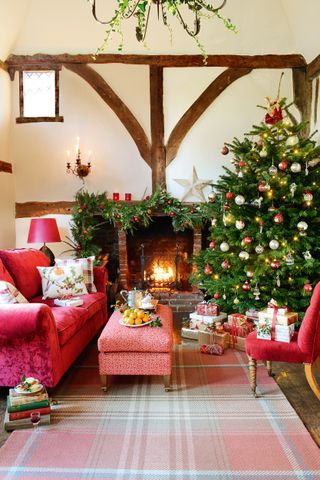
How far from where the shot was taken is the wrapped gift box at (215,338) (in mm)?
3984

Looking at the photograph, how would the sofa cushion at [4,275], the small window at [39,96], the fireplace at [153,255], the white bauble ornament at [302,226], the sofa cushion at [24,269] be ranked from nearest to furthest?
1. the sofa cushion at [4,275]
2. the sofa cushion at [24,269]
3. the white bauble ornament at [302,226]
4. the small window at [39,96]
5. the fireplace at [153,255]

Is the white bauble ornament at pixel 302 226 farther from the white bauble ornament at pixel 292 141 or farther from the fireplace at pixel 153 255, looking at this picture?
the fireplace at pixel 153 255

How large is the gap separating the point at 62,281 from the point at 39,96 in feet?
10.6

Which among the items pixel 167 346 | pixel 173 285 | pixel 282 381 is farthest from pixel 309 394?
pixel 173 285

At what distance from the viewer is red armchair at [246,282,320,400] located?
2.67 m

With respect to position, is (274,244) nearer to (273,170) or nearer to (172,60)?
(273,170)

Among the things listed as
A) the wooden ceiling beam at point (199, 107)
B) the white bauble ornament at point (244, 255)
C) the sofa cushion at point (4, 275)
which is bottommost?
the sofa cushion at point (4, 275)

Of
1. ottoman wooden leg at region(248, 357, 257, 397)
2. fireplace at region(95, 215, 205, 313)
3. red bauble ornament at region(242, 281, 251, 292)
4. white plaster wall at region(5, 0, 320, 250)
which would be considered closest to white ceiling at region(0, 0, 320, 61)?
white plaster wall at region(5, 0, 320, 250)

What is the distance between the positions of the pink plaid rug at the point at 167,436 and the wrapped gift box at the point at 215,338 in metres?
0.71

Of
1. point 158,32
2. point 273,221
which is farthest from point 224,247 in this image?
point 158,32

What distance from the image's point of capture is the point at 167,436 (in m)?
2.42

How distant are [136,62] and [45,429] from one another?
5.02 meters

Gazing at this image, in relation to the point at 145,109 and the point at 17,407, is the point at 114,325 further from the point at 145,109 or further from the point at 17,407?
the point at 145,109

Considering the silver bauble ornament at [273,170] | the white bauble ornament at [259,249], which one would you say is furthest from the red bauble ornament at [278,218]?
the silver bauble ornament at [273,170]
